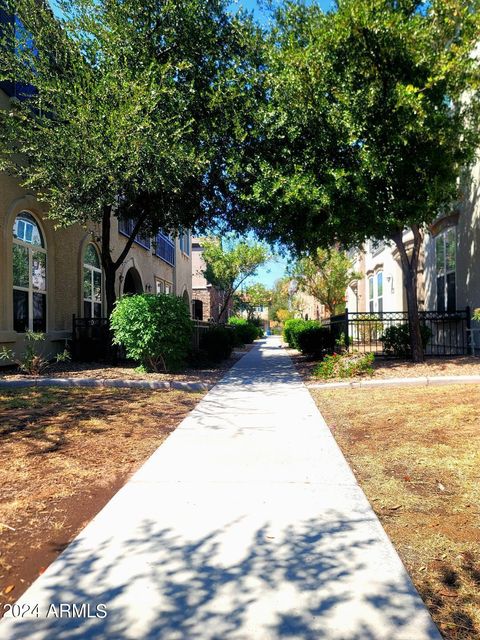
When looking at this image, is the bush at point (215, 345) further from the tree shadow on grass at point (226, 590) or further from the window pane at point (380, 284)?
the tree shadow on grass at point (226, 590)

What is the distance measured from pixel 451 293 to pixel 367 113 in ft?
20.2

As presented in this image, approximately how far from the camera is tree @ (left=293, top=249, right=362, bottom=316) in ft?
71.5

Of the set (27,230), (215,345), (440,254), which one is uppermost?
(27,230)

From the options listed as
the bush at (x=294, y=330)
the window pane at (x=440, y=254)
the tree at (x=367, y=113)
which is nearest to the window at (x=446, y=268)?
the window pane at (x=440, y=254)

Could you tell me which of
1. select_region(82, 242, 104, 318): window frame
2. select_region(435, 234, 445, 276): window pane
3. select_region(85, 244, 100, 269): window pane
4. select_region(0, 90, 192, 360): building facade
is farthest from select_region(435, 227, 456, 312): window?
select_region(85, 244, 100, 269): window pane

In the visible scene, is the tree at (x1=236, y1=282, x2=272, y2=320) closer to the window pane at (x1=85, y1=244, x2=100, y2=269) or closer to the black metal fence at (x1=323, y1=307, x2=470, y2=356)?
the window pane at (x1=85, y1=244, x2=100, y2=269)

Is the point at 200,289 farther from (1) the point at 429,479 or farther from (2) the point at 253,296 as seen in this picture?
(1) the point at 429,479

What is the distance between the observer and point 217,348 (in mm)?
14148

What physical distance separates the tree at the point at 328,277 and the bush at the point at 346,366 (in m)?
11.6

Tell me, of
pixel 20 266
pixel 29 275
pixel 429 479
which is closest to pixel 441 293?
pixel 429 479

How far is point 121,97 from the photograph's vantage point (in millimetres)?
8859

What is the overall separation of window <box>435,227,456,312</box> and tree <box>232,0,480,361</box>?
3.14m

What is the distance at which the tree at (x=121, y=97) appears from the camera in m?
8.88

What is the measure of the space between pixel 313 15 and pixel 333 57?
1300mm
